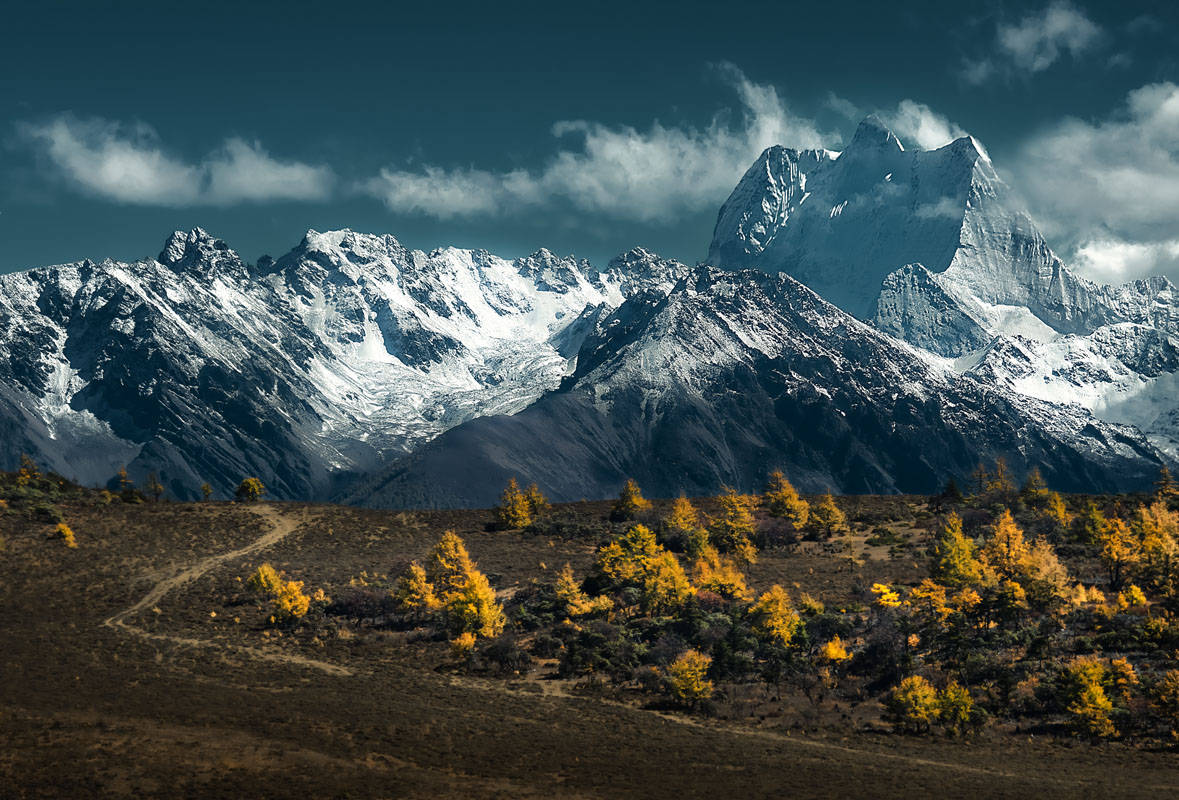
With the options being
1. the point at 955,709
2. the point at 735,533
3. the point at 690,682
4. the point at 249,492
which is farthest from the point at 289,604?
the point at 249,492

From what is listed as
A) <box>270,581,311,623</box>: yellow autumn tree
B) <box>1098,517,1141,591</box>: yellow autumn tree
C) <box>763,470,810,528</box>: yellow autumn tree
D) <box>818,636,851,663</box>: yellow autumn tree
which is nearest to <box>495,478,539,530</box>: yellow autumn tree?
<box>763,470,810,528</box>: yellow autumn tree

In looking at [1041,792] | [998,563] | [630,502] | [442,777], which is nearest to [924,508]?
[630,502]

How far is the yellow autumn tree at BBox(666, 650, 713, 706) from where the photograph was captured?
244ft

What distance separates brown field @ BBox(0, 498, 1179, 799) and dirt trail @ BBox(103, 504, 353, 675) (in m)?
0.32

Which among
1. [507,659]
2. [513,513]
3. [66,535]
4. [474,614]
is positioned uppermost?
[513,513]

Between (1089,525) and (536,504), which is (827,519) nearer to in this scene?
(1089,525)

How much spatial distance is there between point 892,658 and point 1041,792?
22.3m

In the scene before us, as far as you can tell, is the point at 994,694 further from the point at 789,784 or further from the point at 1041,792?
the point at 789,784

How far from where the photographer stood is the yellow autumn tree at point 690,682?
74.4m

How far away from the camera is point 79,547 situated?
108000mm

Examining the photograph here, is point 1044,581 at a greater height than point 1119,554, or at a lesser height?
lesser

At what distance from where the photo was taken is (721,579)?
99.0 m

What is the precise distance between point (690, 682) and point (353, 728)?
2515 centimetres

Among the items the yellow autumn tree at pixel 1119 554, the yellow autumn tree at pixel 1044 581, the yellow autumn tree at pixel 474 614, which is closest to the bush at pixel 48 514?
the yellow autumn tree at pixel 474 614
